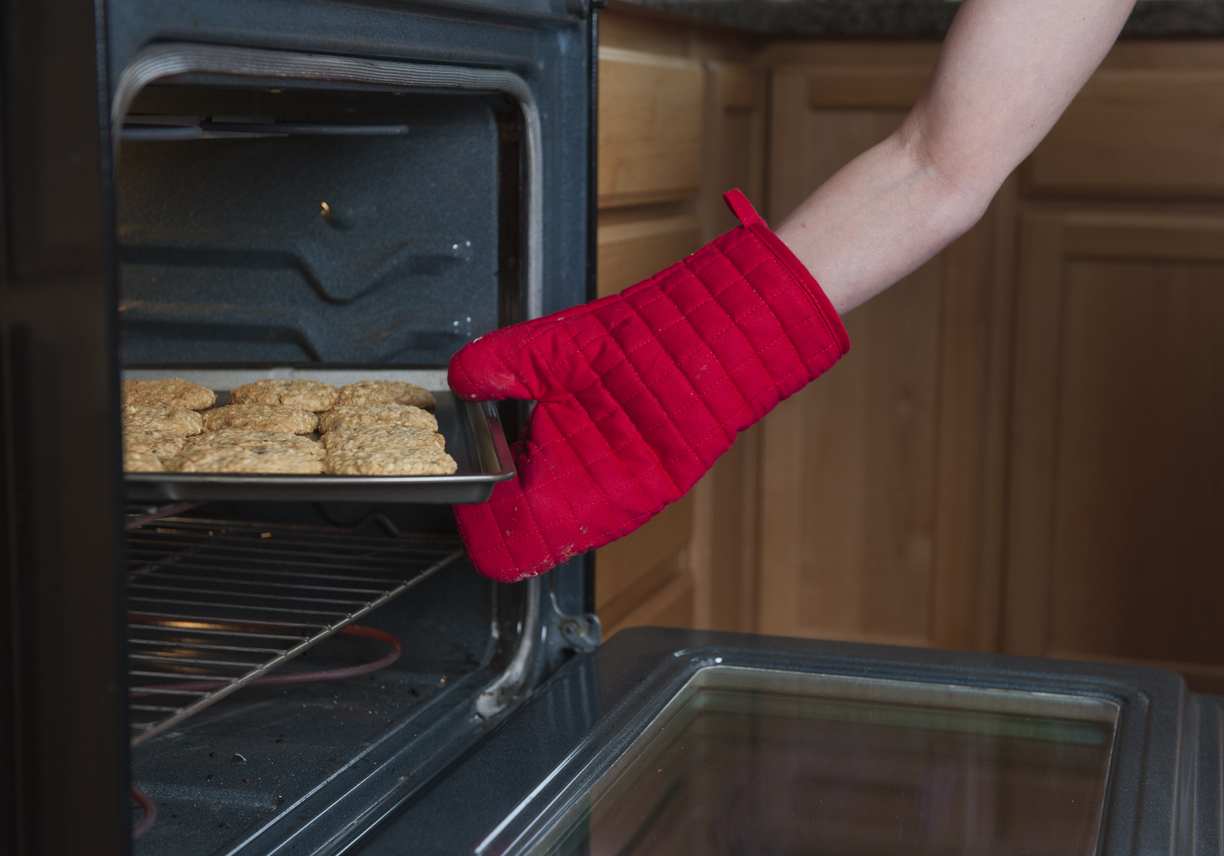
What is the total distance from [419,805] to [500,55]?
44 centimetres

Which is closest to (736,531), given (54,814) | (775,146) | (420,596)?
(775,146)

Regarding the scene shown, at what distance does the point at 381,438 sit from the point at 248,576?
0.74 feet

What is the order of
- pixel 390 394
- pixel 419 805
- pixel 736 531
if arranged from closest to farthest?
pixel 419 805 → pixel 390 394 → pixel 736 531

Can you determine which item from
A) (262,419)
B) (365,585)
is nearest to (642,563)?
(365,585)

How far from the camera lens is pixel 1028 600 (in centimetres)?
192

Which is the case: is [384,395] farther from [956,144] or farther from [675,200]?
[675,200]

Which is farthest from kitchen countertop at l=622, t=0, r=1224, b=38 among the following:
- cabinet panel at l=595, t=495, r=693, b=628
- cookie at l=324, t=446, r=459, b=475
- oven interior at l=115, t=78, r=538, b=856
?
cookie at l=324, t=446, r=459, b=475

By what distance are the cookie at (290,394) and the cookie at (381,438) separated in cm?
6

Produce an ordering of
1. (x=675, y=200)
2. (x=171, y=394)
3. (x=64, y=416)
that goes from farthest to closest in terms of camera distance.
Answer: (x=675, y=200) → (x=171, y=394) → (x=64, y=416)

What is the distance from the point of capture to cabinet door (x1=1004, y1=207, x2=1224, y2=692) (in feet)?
5.88

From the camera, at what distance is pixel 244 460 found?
714mm

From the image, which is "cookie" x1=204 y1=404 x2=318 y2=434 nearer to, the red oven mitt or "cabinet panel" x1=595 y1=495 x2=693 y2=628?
the red oven mitt

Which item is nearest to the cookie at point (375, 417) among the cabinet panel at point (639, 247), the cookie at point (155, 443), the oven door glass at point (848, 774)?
the cookie at point (155, 443)

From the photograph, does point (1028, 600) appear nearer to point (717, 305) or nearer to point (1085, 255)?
point (1085, 255)
